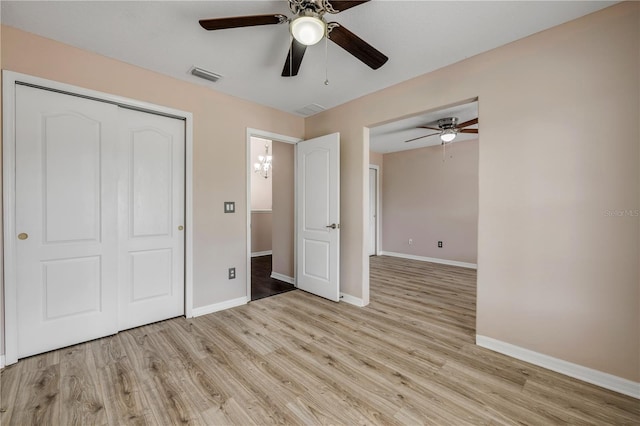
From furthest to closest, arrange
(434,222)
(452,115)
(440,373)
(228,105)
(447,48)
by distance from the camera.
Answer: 1. (434,222)
2. (452,115)
3. (228,105)
4. (447,48)
5. (440,373)

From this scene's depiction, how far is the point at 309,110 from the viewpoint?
378cm

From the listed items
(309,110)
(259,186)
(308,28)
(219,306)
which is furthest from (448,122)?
(259,186)

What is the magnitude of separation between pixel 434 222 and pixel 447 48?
426 centimetres

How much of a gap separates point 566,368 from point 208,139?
3.79 m

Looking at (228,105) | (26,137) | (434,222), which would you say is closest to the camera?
(26,137)

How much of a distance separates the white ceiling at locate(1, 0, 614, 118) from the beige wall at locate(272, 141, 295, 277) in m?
1.61

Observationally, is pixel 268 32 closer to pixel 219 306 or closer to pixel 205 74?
pixel 205 74

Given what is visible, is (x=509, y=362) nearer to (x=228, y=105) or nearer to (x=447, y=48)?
(x=447, y=48)

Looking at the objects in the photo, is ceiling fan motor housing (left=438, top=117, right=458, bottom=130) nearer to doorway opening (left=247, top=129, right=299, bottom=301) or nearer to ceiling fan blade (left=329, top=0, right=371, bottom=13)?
doorway opening (left=247, top=129, right=299, bottom=301)

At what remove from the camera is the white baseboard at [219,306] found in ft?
9.89

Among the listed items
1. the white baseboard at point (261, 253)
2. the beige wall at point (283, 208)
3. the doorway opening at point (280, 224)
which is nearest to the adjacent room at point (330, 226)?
the doorway opening at point (280, 224)

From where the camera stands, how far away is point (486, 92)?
2.38m

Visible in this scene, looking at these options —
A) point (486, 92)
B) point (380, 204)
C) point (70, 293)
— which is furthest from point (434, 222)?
point (70, 293)

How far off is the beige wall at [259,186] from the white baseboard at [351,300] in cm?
417
